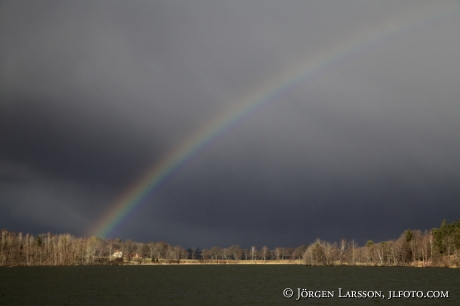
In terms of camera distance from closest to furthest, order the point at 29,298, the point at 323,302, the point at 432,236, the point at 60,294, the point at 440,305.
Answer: the point at 440,305
the point at 323,302
the point at 29,298
the point at 60,294
the point at 432,236

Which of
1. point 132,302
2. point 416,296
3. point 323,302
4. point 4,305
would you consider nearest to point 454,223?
point 416,296

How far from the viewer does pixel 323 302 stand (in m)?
57.5

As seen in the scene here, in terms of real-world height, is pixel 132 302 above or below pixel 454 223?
below

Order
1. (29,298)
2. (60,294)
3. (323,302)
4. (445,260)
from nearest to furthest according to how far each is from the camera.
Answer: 1. (323,302)
2. (29,298)
3. (60,294)
4. (445,260)

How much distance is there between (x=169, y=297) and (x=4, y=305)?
22.6m

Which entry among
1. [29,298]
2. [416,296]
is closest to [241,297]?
[416,296]

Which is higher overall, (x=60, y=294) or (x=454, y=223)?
(x=454, y=223)

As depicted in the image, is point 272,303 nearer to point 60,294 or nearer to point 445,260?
point 60,294

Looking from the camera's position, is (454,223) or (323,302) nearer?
(323,302)

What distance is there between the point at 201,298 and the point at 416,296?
3255 cm

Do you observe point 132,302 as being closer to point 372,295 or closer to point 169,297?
point 169,297

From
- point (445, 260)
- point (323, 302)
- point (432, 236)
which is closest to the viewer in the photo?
point (323, 302)

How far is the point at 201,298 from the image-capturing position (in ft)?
210

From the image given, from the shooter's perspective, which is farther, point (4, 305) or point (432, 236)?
point (432, 236)
